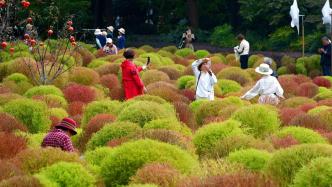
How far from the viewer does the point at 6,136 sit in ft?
30.7

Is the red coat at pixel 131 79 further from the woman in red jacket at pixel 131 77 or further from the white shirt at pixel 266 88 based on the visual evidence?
the white shirt at pixel 266 88

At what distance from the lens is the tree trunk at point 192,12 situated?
125 ft

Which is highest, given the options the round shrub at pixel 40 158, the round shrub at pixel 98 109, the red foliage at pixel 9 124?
the round shrub at pixel 40 158

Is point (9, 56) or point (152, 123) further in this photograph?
point (9, 56)

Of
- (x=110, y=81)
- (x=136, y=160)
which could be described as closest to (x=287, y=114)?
(x=136, y=160)

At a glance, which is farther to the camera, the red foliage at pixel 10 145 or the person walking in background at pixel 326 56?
the person walking in background at pixel 326 56

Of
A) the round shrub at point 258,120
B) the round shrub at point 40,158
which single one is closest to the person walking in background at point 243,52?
the round shrub at point 258,120

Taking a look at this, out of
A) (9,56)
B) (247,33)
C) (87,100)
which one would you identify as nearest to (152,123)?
(87,100)

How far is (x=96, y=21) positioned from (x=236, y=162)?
32.8m

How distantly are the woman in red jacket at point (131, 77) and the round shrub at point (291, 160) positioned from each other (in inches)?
254

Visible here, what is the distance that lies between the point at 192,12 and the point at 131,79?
24572 mm

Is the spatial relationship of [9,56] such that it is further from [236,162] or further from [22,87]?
[236,162]

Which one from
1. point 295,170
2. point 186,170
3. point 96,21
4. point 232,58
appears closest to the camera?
point 295,170

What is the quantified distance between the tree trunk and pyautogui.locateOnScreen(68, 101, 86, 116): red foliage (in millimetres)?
24096
